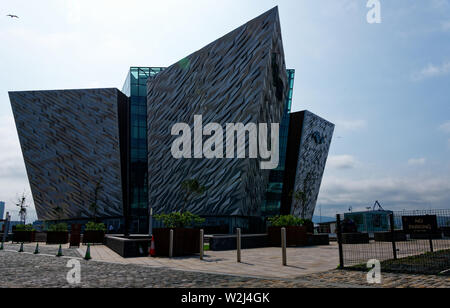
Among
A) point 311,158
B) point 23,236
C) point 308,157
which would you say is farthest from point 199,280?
point 311,158

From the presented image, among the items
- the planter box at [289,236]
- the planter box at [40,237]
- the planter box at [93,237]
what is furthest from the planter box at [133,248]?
the planter box at [40,237]

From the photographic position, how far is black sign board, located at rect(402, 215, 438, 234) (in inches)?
456

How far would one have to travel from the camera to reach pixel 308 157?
5147 cm

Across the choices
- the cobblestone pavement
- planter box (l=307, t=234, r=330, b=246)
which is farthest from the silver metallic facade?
the cobblestone pavement

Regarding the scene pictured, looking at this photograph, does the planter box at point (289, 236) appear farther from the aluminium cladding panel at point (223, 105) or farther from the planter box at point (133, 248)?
the aluminium cladding panel at point (223, 105)

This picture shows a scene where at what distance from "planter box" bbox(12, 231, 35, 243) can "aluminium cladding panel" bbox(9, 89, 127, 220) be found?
16261 millimetres

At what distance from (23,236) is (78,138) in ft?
64.4

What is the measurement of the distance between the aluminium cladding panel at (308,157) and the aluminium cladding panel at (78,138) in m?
25.1

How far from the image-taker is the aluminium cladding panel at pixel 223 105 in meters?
36.1

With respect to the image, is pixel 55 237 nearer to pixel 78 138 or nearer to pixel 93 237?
pixel 93 237

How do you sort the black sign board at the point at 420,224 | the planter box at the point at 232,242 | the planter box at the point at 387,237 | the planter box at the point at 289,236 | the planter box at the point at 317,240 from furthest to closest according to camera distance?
the planter box at the point at 387,237
the planter box at the point at 317,240
the planter box at the point at 289,236
the planter box at the point at 232,242
the black sign board at the point at 420,224
